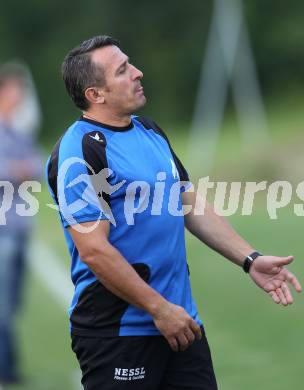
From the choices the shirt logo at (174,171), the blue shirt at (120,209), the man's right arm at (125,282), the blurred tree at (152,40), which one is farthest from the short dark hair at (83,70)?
the blurred tree at (152,40)

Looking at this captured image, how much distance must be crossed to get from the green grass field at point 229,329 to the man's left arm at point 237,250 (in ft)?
9.08

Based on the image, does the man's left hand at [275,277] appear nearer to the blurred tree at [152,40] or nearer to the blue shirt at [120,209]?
the blue shirt at [120,209]

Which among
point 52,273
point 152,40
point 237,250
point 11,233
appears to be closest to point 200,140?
point 152,40

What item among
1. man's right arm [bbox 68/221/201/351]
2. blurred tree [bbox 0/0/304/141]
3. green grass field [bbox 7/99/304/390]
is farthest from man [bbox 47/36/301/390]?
blurred tree [bbox 0/0/304/141]

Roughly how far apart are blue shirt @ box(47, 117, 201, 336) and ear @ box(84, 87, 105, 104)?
0.10m

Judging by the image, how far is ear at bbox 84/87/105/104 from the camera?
5070 millimetres

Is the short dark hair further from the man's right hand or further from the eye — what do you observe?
the man's right hand

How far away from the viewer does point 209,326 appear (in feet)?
32.9

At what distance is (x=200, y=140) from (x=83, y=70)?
74.3 ft

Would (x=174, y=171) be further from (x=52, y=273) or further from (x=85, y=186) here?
(x=52, y=273)

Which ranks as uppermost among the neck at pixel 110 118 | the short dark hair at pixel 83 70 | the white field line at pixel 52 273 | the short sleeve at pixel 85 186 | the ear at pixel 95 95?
the short dark hair at pixel 83 70

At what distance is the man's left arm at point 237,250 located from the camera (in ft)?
17.2

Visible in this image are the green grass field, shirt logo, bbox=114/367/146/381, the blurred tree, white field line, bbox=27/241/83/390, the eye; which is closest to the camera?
shirt logo, bbox=114/367/146/381

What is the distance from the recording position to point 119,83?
5.08 metres
